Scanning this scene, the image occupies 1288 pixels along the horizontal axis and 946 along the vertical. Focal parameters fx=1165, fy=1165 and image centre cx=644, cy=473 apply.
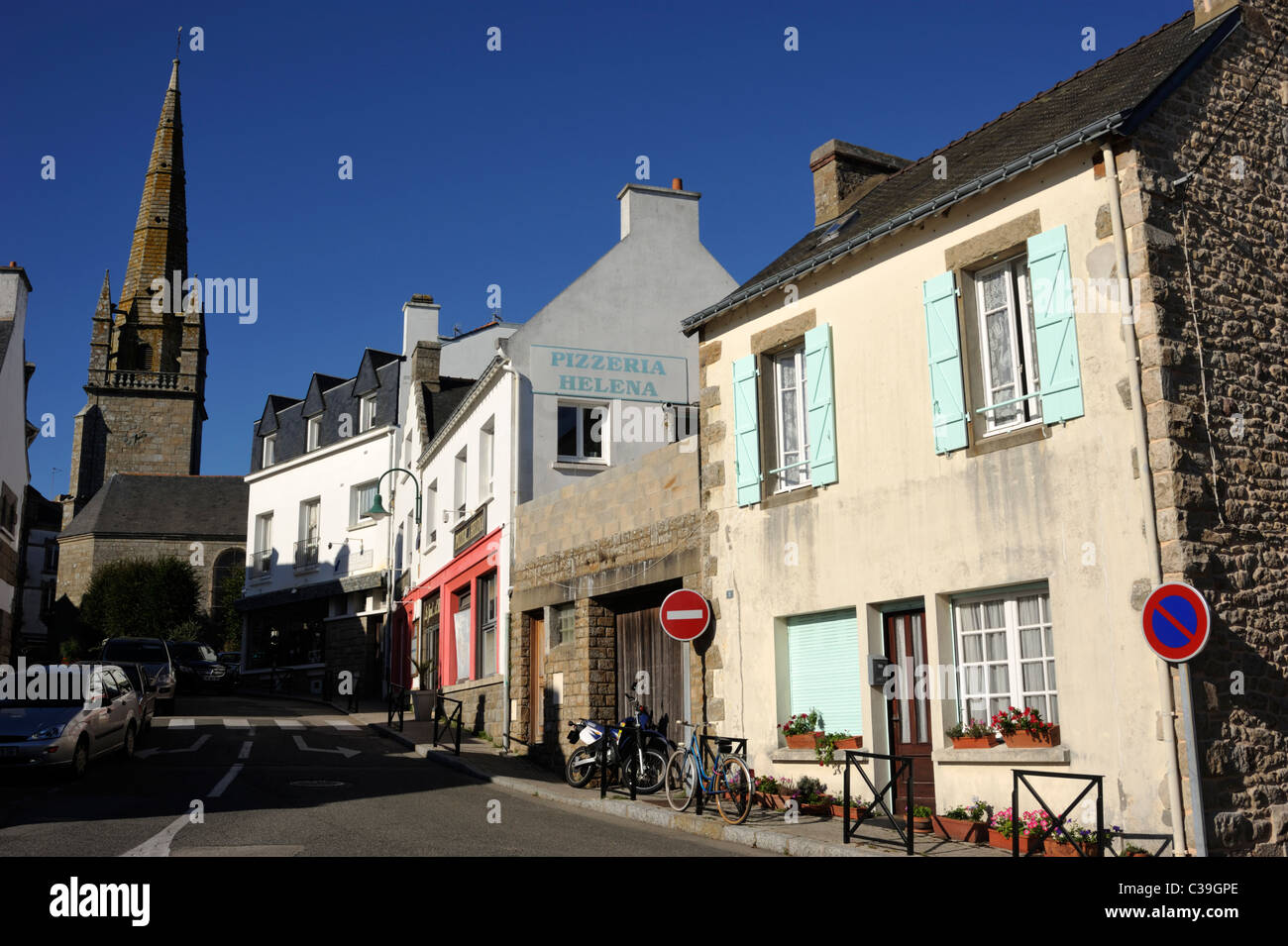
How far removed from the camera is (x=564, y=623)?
59.1 feet

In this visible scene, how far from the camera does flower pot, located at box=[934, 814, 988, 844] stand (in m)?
9.90

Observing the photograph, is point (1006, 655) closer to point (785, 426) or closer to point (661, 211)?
point (785, 426)

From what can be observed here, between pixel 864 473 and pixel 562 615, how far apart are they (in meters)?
7.43

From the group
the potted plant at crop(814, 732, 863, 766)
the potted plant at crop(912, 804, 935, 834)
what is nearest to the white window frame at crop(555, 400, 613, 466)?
the potted plant at crop(814, 732, 863, 766)

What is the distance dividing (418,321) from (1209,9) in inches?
938

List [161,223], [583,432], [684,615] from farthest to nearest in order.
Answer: [161,223]
[583,432]
[684,615]

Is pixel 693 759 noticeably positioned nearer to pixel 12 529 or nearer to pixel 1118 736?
pixel 1118 736

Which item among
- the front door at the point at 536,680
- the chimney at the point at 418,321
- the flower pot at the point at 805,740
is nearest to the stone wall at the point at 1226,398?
the flower pot at the point at 805,740

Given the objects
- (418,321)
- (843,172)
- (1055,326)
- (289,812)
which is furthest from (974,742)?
(418,321)

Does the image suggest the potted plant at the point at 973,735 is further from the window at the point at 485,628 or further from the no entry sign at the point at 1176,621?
the window at the point at 485,628

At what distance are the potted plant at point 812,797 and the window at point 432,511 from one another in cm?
1641

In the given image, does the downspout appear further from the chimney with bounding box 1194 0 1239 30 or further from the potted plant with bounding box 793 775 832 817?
the potted plant with bounding box 793 775 832 817

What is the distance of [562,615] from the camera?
59.3 ft
